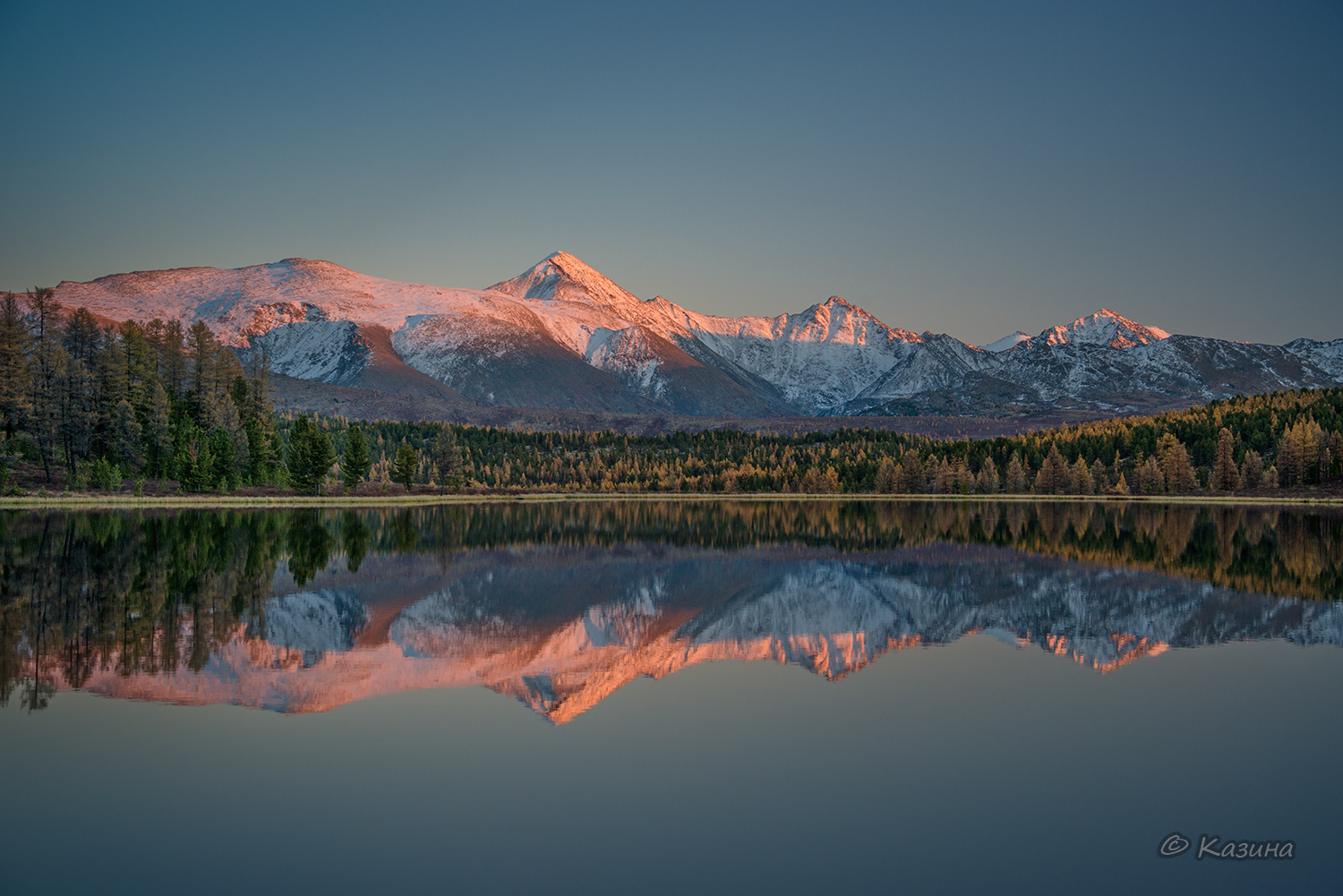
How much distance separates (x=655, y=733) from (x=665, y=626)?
14.5 meters

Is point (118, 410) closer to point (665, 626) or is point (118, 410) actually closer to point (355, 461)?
point (355, 461)

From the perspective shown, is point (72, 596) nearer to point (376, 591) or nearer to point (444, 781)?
point (376, 591)

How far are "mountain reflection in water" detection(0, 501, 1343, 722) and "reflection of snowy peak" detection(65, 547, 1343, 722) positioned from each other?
124mm

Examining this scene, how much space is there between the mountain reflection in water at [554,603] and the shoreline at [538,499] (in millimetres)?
28529

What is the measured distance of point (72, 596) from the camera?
32625mm

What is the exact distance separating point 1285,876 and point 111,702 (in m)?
21.0

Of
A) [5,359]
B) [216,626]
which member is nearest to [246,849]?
[216,626]

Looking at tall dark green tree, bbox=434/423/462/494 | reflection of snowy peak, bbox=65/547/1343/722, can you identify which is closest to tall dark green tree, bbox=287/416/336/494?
tall dark green tree, bbox=434/423/462/494

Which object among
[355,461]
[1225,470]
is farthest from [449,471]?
[1225,470]

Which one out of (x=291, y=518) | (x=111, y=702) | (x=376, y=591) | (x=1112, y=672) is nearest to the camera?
(x=111, y=702)

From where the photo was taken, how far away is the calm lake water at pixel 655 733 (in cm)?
1312

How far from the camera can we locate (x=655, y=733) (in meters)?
19.3

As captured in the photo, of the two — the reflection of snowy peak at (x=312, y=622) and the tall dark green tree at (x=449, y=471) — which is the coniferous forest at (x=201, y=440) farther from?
the reflection of snowy peak at (x=312, y=622)

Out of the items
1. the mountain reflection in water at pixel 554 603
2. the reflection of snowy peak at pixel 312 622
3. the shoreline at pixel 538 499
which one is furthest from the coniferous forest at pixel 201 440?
the reflection of snowy peak at pixel 312 622
